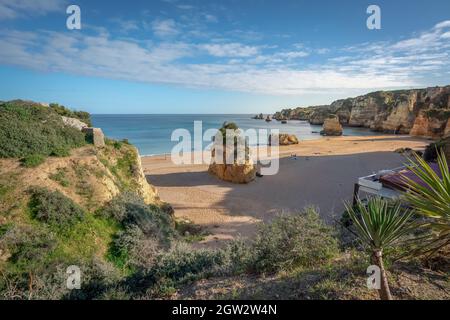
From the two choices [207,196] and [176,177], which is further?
[176,177]

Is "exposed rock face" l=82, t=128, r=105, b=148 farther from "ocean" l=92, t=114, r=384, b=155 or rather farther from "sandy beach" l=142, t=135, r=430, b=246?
"ocean" l=92, t=114, r=384, b=155

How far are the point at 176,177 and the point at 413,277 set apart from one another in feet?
57.3

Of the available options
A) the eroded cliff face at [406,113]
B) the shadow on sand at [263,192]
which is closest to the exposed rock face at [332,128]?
the eroded cliff face at [406,113]

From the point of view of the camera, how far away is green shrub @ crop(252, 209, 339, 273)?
4.53 metres

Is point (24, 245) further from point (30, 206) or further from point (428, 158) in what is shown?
point (428, 158)

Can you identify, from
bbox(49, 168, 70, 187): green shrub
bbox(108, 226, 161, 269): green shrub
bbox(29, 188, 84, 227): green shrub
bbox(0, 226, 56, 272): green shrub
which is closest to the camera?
bbox(0, 226, 56, 272): green shrub

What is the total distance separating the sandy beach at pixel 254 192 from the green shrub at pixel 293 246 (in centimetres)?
314

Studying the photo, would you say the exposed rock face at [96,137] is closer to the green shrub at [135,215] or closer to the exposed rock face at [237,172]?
the green shrub at [135,215]

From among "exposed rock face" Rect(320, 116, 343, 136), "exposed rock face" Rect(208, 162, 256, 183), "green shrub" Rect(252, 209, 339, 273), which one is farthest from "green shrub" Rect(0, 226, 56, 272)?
"exposed rock face" Rect(320, 116, 343, 136)

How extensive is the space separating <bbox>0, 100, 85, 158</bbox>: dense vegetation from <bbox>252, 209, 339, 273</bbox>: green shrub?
8082 millimetres

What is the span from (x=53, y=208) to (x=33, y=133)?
374 cm

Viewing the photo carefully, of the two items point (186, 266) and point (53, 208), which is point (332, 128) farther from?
point (53, 208)

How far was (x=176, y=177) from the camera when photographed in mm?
19562
